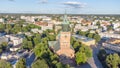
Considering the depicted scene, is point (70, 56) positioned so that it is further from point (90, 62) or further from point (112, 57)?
point (112, 57)

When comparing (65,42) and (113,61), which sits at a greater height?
(65,42)

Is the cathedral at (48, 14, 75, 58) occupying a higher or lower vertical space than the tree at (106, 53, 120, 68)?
higher

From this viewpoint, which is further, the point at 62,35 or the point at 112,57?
the point at 62,35

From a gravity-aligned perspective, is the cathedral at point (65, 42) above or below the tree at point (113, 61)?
above

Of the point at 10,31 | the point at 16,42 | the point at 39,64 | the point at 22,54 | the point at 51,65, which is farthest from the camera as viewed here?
the point at 10,31

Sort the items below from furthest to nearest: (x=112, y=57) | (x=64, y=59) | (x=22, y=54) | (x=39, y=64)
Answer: (x=22, y=54) < (x=64, y=59) < (x=112, y=57) < (x=39, y=64)

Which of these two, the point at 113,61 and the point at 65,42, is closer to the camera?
the point at 113,61

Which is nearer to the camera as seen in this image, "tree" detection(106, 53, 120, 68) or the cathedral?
"tree" detection(106, 53, 120, 68)

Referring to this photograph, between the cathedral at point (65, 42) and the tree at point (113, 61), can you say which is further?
the cathedral at point (65, 42)

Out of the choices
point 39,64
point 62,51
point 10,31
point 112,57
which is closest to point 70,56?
point 62,51

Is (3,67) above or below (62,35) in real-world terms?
below
